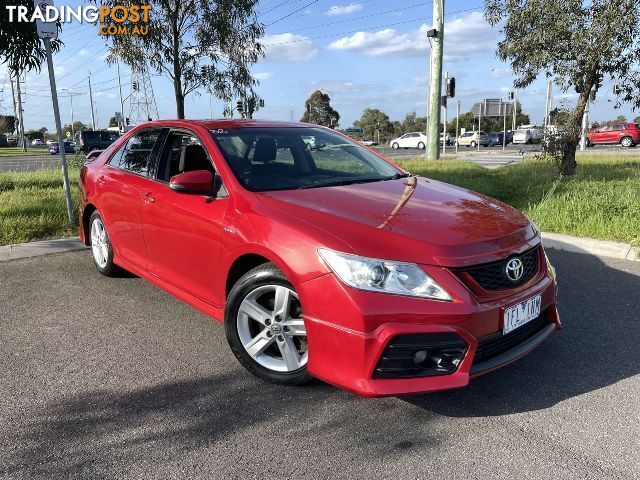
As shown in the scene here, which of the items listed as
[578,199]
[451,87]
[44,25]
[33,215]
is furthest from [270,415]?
[451,87]

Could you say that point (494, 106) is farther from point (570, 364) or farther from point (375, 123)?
point (375, 123)

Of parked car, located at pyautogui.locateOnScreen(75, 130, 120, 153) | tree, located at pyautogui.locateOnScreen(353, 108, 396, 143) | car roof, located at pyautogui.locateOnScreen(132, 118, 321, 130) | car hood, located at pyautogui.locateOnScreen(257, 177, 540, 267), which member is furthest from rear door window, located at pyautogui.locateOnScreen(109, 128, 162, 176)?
tree, located at pyautogui.locateOnScreen(353, 108, 396, 143)

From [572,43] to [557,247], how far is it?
5.47 metres

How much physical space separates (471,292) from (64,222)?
6.24 meters

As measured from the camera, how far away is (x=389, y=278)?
252cm

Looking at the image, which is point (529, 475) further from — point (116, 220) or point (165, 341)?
point (116, 220)

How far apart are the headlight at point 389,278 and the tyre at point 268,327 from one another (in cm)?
42

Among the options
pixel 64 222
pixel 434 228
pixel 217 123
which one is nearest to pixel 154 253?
pixel 217 123

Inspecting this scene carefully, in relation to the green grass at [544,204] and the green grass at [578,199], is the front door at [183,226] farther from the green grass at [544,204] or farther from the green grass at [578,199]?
the green grass at [578,199]

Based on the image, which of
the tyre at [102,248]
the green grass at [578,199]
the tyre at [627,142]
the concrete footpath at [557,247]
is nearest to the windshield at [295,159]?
the tyre at [102,248]

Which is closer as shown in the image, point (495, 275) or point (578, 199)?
point (495, 275)

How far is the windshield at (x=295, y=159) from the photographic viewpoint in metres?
3.54

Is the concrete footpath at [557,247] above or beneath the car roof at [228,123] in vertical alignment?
beneath

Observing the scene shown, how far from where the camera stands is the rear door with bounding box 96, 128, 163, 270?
4.21 m
